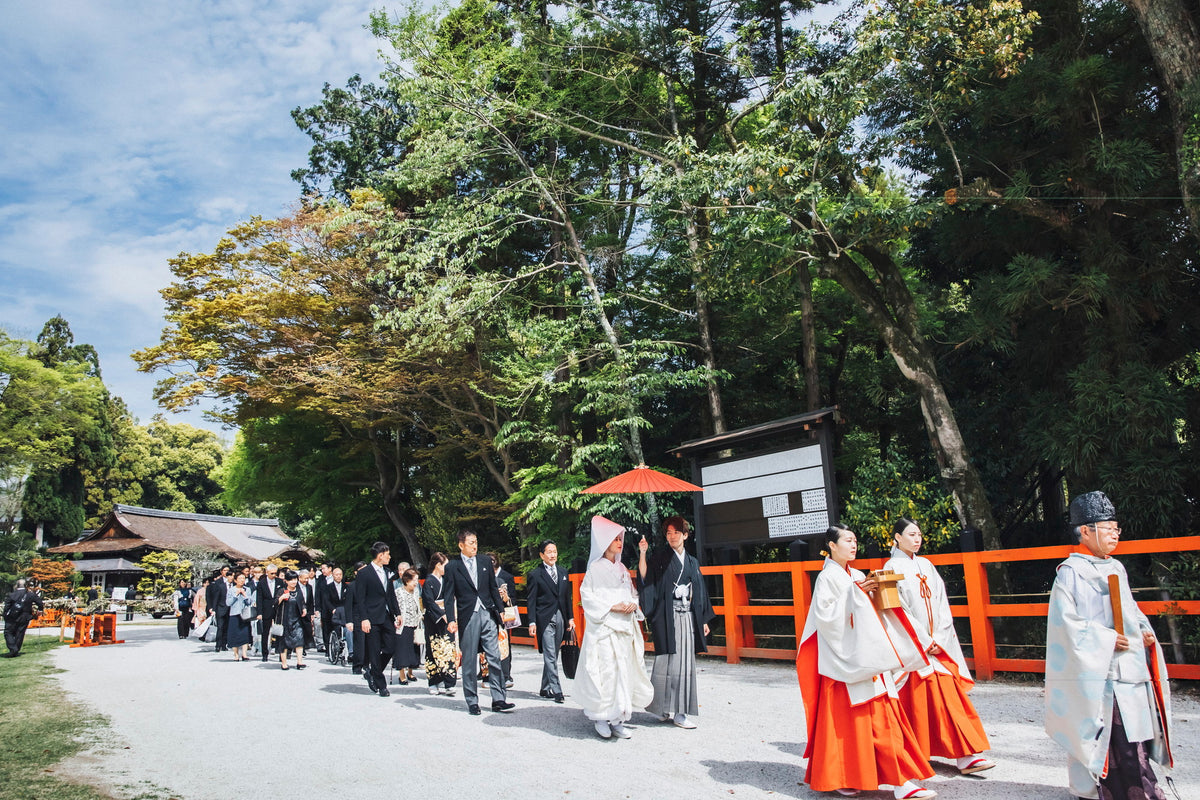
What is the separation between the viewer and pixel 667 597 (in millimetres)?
7160

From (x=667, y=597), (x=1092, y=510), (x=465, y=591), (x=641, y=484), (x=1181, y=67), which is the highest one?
(x=1181, y=67)

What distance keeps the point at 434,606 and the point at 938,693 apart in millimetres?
6046

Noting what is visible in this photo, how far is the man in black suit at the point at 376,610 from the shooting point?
34.2ft

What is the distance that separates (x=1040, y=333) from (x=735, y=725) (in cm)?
920

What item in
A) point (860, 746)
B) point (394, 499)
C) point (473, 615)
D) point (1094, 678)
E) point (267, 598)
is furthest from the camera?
point (394, 499)

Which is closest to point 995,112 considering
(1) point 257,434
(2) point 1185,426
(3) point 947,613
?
(2) point 1185,426

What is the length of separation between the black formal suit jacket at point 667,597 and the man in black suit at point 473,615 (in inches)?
72.1

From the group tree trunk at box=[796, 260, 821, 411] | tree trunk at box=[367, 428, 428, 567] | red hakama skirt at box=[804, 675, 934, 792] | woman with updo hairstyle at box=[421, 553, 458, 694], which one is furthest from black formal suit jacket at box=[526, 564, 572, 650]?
tree trunk at box=[367, 428, 428, 567]

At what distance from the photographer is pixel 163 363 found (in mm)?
20797

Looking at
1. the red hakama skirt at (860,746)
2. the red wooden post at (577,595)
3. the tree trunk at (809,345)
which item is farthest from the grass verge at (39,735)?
the tree trunk at (809,345)

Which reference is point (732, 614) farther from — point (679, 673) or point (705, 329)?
point (705, 329)

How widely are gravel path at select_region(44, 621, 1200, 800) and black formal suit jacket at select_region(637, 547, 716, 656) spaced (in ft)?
2.45

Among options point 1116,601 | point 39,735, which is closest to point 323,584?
point 39,735

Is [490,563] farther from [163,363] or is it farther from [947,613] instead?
[163,363]
